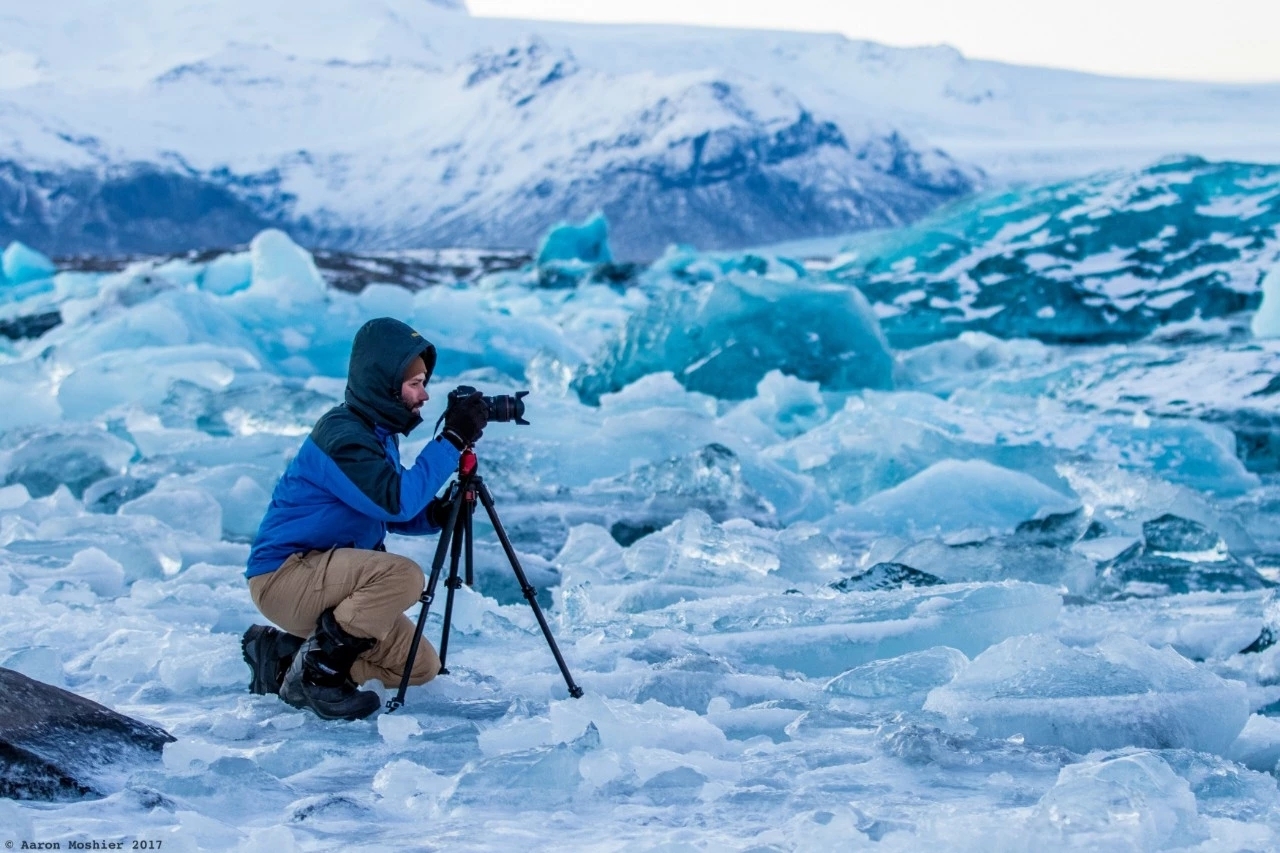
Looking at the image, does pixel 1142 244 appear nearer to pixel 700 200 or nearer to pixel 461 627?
pixel 461 627

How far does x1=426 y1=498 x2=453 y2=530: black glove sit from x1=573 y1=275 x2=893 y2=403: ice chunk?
26.7 feet

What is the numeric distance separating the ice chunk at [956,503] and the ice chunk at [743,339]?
15.2 ft

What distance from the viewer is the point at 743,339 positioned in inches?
452

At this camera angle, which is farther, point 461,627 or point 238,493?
point 238,493

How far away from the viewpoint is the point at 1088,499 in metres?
6.82

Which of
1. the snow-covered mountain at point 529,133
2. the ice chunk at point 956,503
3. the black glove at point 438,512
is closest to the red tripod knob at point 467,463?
the black glove at point 438,512

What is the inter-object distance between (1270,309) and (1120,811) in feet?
39.3

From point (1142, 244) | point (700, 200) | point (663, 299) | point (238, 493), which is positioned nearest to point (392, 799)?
point (238, 493)

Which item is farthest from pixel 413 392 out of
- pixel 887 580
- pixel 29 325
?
pixel 29 325

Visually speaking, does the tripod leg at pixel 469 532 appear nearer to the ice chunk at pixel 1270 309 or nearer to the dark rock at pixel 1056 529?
the dark rock at pixel 1056 529

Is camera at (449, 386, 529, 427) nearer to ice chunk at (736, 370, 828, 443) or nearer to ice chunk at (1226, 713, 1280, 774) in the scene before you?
ice chunk at (1226, 713, 1280, 774)

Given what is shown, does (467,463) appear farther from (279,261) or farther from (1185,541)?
(279,261)

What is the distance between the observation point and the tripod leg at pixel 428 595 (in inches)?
117

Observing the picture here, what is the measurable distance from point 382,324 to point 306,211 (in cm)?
16278
